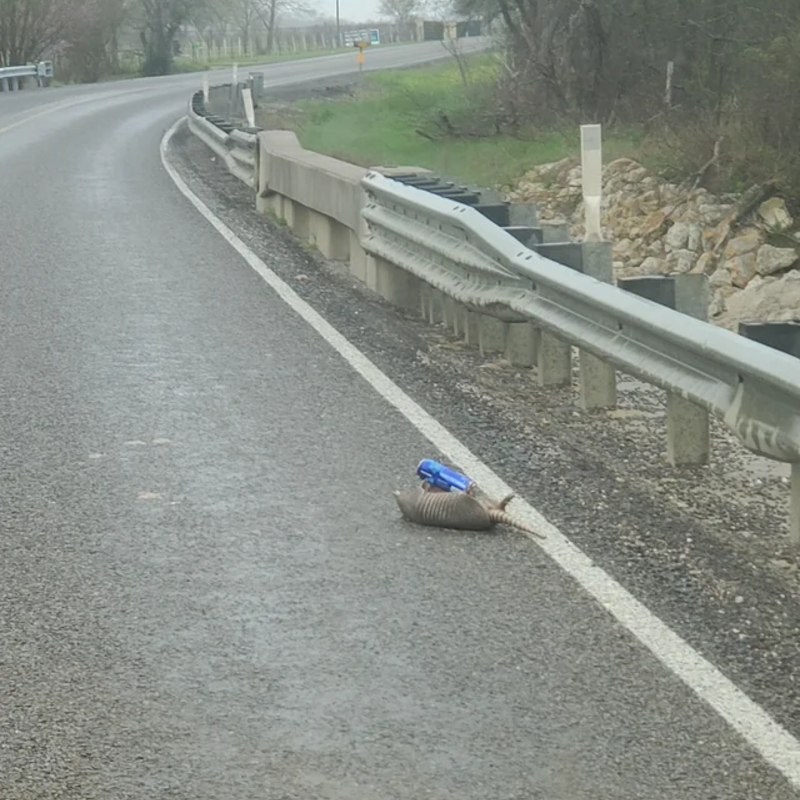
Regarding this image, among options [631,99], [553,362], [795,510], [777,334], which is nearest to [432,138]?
[631,99]

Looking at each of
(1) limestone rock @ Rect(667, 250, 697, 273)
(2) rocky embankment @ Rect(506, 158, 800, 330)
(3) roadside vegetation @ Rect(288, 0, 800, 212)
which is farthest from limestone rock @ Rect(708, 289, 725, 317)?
(3) roadside vegetation @ Rect(288, 0, 800, 212)

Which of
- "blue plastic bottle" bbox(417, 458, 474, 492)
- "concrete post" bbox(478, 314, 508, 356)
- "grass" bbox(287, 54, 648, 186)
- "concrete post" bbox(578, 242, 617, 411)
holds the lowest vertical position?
"grass" bbox(287, 54, 648, 186)

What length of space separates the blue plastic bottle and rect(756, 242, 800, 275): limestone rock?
9111 mm

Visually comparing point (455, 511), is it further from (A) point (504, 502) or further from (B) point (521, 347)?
(B) point (521, 347)

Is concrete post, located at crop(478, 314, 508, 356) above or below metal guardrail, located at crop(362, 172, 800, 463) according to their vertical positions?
below

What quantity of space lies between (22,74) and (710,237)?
1686 inches

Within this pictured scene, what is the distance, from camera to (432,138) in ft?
90.6

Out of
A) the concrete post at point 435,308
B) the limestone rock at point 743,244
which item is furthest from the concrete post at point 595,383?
the limestone rock at point 743,244

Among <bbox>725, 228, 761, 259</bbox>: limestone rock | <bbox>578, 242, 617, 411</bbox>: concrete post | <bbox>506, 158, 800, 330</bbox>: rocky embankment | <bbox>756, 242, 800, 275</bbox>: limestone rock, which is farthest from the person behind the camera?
<bbox>725, 228, 761, 259</bbox>: limestone rock

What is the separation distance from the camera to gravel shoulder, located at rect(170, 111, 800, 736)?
5141 mm

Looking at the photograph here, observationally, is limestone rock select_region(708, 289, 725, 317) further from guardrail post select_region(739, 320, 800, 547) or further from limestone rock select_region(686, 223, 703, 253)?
guardrail post select_region(739, 320, 800, 547)

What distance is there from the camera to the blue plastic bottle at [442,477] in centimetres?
646

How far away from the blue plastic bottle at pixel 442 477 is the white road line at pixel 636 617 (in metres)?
0.20

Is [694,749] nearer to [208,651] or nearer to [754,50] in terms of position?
[208,651]
